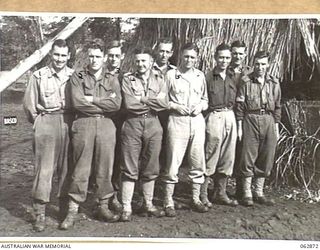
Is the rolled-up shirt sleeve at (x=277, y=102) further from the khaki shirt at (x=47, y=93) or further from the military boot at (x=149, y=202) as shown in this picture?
the khaki shirt at (x=47, y=93)

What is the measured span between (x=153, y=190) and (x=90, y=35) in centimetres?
39

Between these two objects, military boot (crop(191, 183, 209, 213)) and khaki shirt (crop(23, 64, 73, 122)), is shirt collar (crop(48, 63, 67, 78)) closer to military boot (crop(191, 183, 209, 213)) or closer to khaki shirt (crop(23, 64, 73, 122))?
khaki shirt (crop(23, 64, 73, 122))

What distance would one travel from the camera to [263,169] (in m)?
1.20

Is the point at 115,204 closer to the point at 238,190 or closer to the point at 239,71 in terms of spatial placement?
the point at 238,190

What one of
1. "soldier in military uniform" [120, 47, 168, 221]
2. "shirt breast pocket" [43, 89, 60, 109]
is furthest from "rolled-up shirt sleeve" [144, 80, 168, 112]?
"shirt breast pocket" [43, 89, 60, 109]

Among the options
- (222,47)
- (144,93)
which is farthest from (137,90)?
(222,47)

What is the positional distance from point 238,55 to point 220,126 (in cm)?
17

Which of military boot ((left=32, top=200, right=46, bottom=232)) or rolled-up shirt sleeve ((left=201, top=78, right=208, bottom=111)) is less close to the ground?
rolled-up shirt sleeve ((left=201, top=78, right=208, bottom=111))

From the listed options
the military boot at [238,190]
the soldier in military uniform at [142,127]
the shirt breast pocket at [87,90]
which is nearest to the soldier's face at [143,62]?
the soldier in military uniform at [142,127]

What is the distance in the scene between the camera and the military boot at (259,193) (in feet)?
3.93

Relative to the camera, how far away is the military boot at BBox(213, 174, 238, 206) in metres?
1.19

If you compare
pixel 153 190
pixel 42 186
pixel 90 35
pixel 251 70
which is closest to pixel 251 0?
pixel 251 70

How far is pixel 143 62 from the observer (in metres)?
1.16

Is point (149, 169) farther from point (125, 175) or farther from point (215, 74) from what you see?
point (215, 74)
